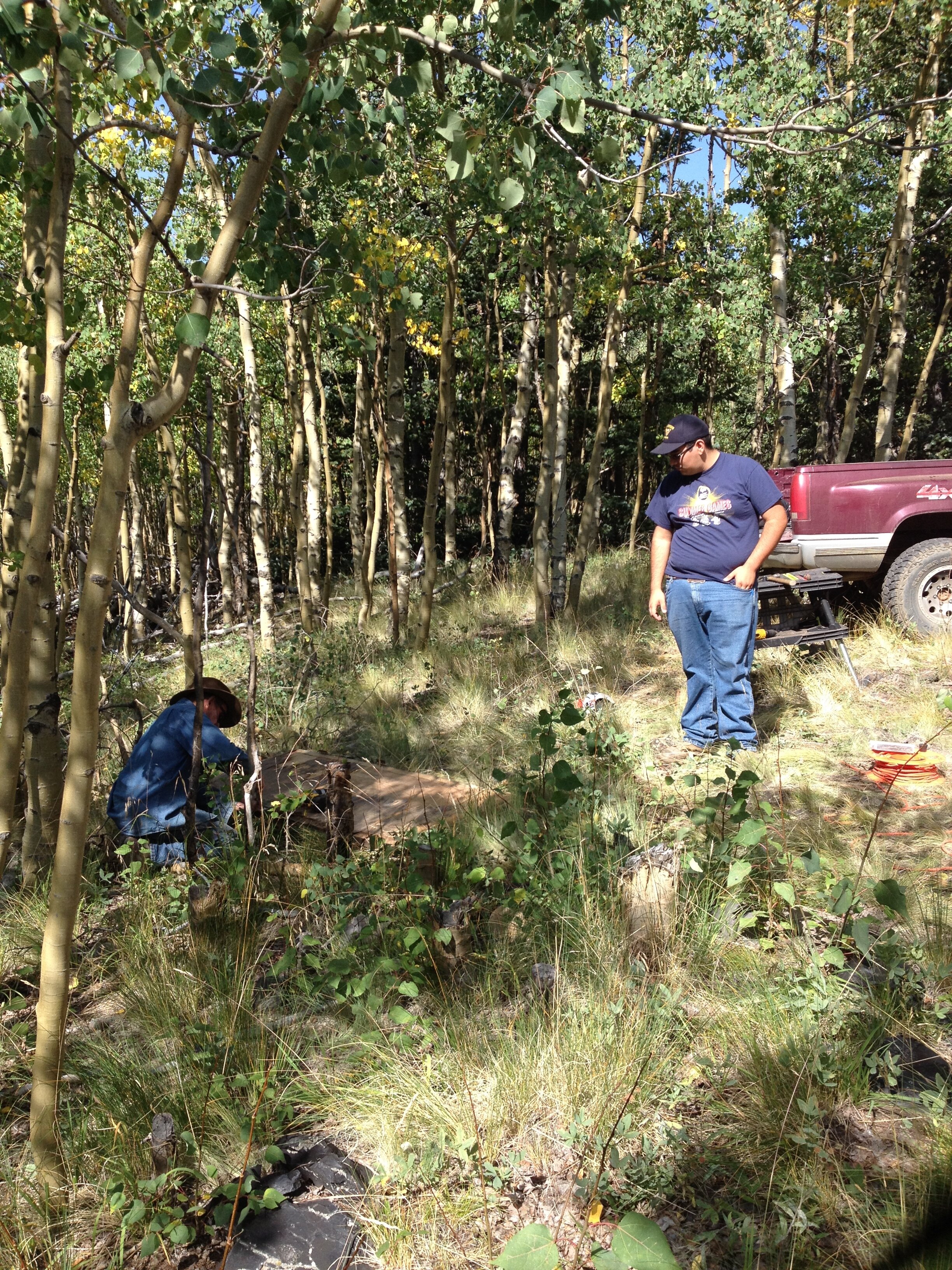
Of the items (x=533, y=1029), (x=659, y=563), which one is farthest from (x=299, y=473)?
(x=533, y=1029)

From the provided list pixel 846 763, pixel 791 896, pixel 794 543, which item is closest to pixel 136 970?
pixel 791 896

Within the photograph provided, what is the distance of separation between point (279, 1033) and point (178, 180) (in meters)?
2.56

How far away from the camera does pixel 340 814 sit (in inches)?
162

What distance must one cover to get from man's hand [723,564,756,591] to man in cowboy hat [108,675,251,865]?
279 cm

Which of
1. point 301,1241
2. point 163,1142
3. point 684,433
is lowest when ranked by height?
point 301,1241

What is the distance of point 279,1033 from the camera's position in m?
2.79

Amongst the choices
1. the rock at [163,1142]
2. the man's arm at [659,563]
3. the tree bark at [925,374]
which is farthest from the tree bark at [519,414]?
the rock at [163,1142]

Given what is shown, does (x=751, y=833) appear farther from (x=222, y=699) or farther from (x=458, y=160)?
(x=222, y=699)

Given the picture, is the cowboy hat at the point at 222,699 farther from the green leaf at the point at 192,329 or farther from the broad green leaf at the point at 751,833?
the broad green leaf at the point at 751,833

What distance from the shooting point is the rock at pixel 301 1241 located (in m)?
2.09

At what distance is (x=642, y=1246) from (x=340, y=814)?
2.61 m

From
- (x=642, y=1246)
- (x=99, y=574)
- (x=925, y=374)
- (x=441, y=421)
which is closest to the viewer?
(x=642, y=1246)

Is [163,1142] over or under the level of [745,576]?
under

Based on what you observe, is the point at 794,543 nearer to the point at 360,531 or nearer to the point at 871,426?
the point at 360,531
